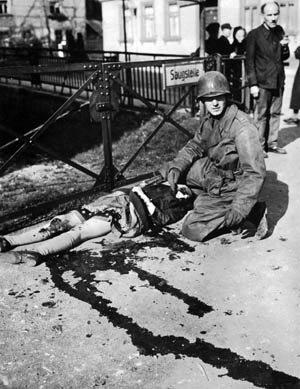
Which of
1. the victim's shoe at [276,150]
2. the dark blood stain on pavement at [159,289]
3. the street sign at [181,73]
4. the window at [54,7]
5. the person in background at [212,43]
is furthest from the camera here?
the window at [54,7]

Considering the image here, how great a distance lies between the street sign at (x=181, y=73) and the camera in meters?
6.02

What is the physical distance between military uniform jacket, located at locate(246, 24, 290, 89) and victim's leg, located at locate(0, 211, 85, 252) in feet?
11.6

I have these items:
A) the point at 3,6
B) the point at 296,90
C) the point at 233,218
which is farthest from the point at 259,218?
the point at 3,6

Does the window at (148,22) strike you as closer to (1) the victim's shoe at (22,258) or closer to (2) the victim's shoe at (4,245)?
(2) the victim's shoe at (4,245)

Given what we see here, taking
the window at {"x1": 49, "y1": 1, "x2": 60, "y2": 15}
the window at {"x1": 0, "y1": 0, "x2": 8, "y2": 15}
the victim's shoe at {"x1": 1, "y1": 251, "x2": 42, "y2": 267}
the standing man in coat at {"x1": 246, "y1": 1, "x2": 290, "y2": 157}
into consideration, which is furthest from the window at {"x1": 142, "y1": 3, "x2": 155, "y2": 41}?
the victim's shoe at {"x1": 1, "y1": 251, "x2": 42, "y2": 267}

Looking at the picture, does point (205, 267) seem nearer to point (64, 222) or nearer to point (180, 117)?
point (64, 222)

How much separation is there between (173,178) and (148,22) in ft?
73.5

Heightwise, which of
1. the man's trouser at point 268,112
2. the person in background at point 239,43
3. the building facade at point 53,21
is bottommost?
the man's trouser at point 268,112

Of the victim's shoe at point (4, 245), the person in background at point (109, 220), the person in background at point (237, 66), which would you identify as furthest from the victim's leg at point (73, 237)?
the person in background at point (237, 66)

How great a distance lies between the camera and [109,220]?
180 inches

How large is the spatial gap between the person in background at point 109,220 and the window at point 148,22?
70.9ft

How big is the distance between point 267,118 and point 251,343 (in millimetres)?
4863

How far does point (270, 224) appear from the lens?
480cm

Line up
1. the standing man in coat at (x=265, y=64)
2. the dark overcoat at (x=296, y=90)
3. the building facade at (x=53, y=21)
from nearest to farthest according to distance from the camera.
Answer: the standing man in coat at (x=265, y=64), the dark overcoat at (x=296, y=90), the building facade at (x=53, y=21)
